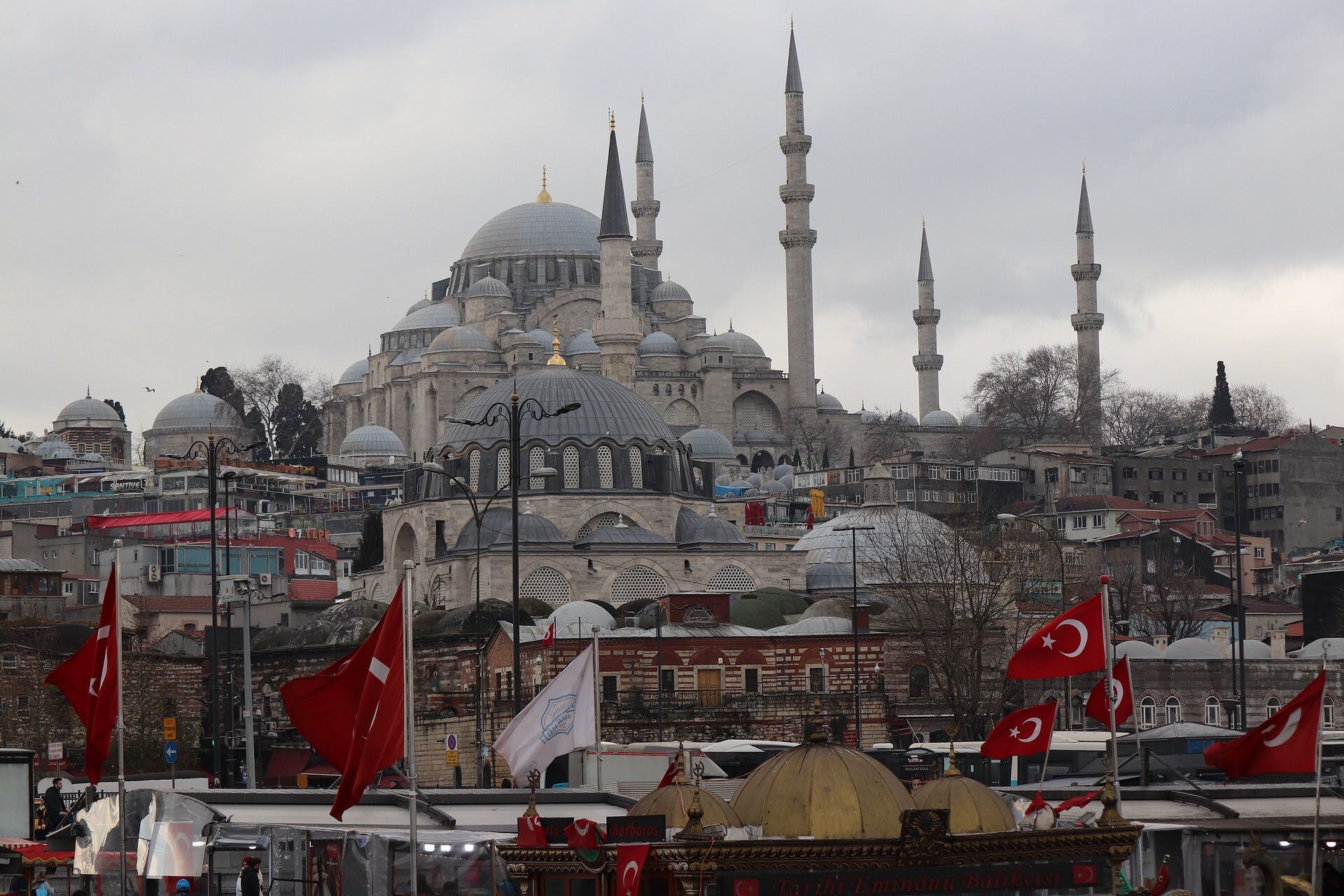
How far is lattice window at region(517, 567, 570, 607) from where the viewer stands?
53312mm

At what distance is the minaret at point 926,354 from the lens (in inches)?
4464

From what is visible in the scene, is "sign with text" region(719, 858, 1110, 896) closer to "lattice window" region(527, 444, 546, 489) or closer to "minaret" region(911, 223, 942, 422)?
"lattice window" region(527, 444, 546, 489)

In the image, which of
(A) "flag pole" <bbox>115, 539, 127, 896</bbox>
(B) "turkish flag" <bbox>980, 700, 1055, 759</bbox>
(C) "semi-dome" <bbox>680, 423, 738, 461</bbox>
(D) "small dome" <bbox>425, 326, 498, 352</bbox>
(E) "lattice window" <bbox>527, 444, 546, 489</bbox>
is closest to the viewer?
(B) "turkish flag" <bbox>980, 700, 1055, 759</bbox>

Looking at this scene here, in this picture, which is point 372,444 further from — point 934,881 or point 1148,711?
point 934,881

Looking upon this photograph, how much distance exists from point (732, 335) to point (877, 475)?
39.9 meters

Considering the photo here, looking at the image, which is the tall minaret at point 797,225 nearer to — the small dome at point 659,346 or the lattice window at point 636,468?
the small dome at point 659,346

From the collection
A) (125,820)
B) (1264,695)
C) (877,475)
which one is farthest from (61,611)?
(125,820)

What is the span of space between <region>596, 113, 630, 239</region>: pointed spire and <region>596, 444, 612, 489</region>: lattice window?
19007 millimetres

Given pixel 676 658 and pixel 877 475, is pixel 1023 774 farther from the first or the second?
pixel 877 475

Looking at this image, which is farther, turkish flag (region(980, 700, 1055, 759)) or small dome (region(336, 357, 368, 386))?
small dome (region(336, 357, 368, 386))

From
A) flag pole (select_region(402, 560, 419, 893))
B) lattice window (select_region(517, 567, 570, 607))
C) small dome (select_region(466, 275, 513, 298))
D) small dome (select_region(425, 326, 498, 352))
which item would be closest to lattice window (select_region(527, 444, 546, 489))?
lattice window (select_region(517, 567, 570, 607))

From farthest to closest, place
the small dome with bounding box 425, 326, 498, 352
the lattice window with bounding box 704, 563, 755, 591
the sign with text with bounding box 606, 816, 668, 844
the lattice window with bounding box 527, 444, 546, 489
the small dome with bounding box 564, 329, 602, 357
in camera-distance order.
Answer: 1. the small dome with bounding box 425, 326, 498, 352
2. the small dome with bounding box 564, 329, 602, 357
3. the lattice window with bounding box 527, 444, 546, 489
4. the lattice window with bounding box 704, 563, 755, 591
5. the sign with text with bounding box 606, 816, 668, 844

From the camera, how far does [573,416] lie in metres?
58.1

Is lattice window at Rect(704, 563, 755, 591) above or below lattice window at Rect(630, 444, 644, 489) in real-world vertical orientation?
below
